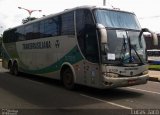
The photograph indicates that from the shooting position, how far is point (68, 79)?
49.1ft

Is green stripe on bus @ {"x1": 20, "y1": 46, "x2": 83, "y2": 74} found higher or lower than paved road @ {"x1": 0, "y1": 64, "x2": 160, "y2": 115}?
higher

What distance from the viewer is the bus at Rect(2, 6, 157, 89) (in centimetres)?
1247

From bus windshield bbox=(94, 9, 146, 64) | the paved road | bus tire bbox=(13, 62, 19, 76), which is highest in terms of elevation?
bus windshield bbox=(94, 9, 146, 64)

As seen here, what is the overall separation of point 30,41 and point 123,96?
27.7 feet

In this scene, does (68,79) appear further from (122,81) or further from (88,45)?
(122,81)

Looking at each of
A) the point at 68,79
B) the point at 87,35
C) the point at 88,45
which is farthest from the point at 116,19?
the point at 68,79

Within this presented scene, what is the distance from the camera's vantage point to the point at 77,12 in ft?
46.8

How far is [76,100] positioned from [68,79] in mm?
2841

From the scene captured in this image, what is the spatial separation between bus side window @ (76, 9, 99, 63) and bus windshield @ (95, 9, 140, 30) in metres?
0.38

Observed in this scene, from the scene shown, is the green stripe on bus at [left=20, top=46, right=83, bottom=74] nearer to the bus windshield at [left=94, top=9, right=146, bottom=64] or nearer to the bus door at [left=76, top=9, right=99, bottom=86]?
the bus door at [left=76, top=9, right=99, bottom=86]

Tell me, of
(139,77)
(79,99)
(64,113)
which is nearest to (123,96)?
(139,77)

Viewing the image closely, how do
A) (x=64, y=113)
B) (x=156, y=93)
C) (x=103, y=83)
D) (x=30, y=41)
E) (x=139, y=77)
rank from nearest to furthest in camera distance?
1. (x=64, y=113)
2. (x=103, y=83)
3. (x=139, y=77)
4. (x=156, y=93)
5. (x=30, y=41)

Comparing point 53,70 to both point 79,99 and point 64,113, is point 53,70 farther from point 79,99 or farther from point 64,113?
point 64,113

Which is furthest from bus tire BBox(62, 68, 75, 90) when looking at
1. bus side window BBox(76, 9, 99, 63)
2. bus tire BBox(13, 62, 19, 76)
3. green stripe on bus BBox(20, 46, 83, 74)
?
bus tire BBox(13, 62, 19, 76)
